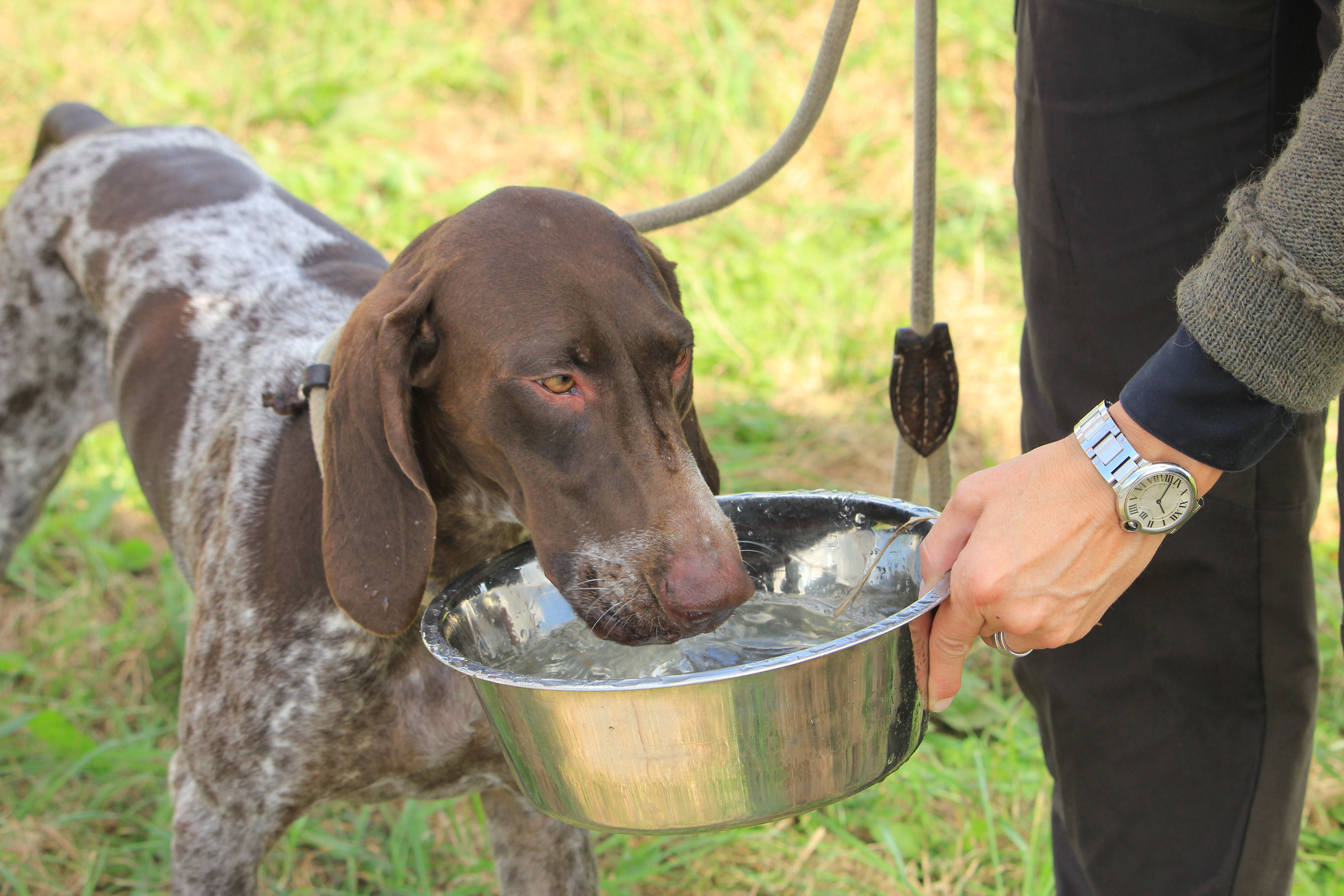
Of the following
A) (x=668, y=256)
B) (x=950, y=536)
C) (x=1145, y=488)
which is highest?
(x=1145, y=488)

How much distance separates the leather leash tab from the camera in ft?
7.92

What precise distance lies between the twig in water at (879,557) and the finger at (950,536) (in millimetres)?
258

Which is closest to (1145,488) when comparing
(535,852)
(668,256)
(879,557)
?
(879,557)

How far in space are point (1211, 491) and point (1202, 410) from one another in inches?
24.4

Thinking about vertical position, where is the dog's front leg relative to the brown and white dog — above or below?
below

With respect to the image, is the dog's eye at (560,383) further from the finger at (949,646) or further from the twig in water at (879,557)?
the finger at (949,646)

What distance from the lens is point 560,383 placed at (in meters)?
1.90

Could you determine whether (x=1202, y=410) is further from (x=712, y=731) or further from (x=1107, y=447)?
(x=712, y=731)

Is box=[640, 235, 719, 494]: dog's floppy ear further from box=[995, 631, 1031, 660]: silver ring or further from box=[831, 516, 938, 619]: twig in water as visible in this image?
box=[995, 631, 1031, 660]: silver ring

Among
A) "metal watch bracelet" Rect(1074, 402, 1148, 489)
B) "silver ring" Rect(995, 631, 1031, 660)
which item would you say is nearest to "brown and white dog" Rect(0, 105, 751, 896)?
"silver ring" Rect(995, 631, 1031, 660)

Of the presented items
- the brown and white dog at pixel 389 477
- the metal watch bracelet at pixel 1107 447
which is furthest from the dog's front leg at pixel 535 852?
the metal watch bracelet at pixel 1107 447

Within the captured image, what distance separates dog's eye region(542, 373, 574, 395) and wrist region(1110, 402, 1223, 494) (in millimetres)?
846

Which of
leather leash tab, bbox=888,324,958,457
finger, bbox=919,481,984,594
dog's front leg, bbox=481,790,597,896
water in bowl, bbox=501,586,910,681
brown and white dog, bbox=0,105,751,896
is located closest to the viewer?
finger, bbox=919,481,984,594

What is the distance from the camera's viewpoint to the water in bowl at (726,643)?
7.02 ft
